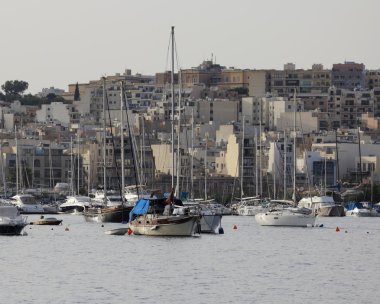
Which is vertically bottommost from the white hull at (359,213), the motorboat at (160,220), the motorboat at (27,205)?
the white hull at (359,213)

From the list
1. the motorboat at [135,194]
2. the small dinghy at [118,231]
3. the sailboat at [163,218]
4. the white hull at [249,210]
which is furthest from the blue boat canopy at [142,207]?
the white hull at [249,210]

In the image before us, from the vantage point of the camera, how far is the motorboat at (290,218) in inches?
3381

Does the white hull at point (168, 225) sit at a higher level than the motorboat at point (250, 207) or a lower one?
higher

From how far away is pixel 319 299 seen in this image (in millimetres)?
45688

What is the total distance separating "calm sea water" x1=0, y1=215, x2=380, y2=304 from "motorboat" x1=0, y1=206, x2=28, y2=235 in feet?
3.10

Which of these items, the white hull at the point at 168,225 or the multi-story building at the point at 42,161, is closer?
the white hull at the point at 168,225

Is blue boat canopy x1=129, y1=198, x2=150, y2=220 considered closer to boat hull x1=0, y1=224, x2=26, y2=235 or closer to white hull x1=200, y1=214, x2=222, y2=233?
white hull x1=200, y1=214, x2=222, y2=233

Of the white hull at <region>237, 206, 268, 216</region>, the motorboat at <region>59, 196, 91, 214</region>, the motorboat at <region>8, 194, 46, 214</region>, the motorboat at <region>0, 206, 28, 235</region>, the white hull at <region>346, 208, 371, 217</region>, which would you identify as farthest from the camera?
the white hull at <region>346, 208, 371, 217</region>

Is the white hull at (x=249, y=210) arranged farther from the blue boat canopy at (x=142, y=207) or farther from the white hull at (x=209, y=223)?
the blue boat canopy at (x=142, y=207)

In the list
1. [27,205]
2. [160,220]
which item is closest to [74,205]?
[27,205]

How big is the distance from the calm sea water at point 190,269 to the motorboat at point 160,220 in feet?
1.84

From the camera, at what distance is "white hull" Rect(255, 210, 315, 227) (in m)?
85.8

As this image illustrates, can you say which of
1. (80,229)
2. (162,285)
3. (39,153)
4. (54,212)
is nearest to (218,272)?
(162,285)

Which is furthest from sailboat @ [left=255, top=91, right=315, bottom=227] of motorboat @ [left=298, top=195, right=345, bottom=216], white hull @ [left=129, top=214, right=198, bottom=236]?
motorboat @ [left=298, top=195, right=345, bottom=216]
